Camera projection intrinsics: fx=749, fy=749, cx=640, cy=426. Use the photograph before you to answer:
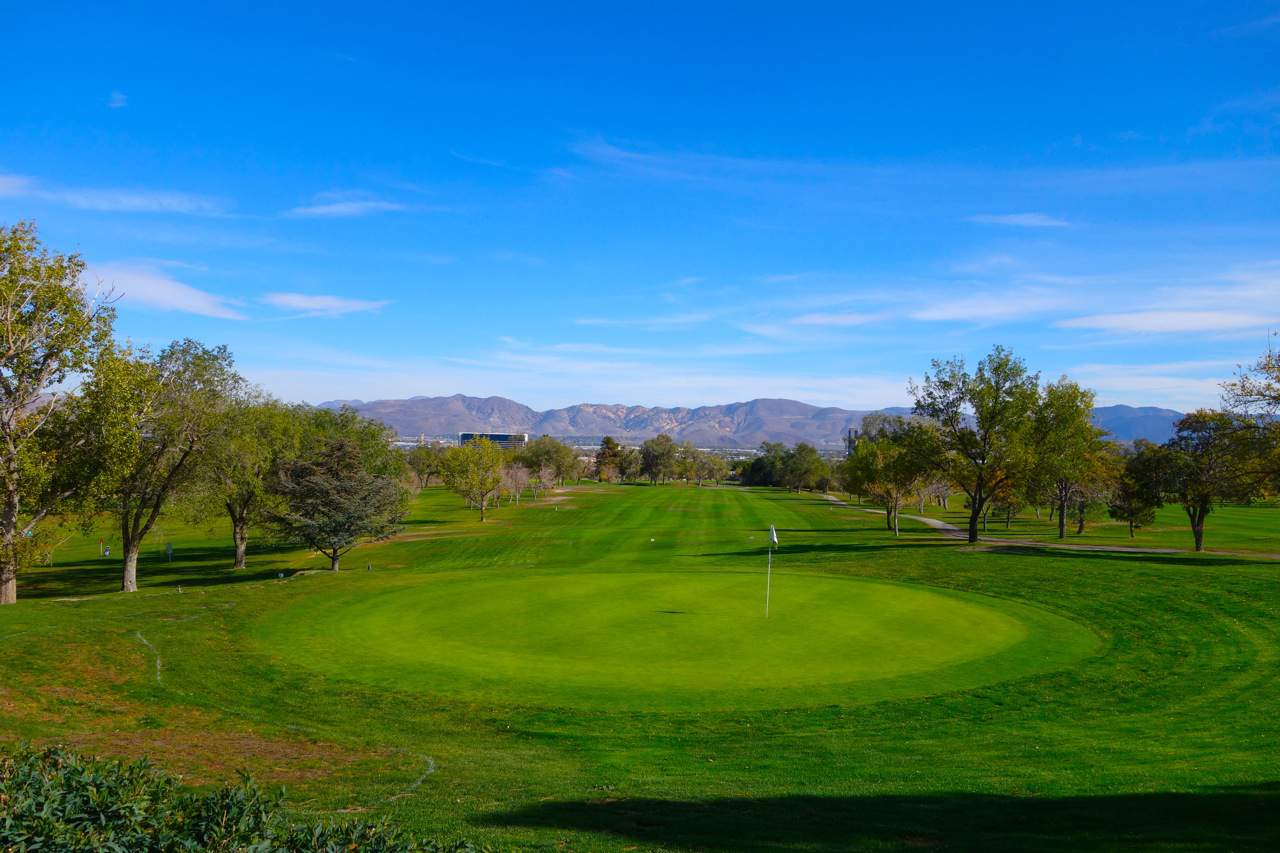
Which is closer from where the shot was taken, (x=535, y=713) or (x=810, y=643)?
(x=535, y=713)

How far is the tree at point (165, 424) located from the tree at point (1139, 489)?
6581 centimetres

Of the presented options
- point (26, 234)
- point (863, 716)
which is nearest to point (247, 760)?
point (863, 716)

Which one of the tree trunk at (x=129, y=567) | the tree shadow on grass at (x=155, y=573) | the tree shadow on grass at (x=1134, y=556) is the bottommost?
the tree shadow on grass at (x=155, y=573)

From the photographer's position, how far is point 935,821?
10.8 m

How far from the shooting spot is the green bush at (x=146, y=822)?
20.1ft

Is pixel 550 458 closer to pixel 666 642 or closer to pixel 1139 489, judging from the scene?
pixel 1139 489

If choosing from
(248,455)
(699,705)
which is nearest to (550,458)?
(248,455)

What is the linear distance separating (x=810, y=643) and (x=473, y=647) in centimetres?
1037

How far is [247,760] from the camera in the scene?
1377cm

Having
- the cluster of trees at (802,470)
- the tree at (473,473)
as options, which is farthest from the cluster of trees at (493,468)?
the cluster of trees at (802,470)

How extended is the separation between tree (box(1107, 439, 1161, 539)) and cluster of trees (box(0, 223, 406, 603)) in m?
57.2

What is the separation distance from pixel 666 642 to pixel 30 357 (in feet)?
93.5

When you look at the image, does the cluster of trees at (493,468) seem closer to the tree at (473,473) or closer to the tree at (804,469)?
the tree at (473,473)

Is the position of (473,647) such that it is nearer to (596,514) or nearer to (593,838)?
(593,838)
